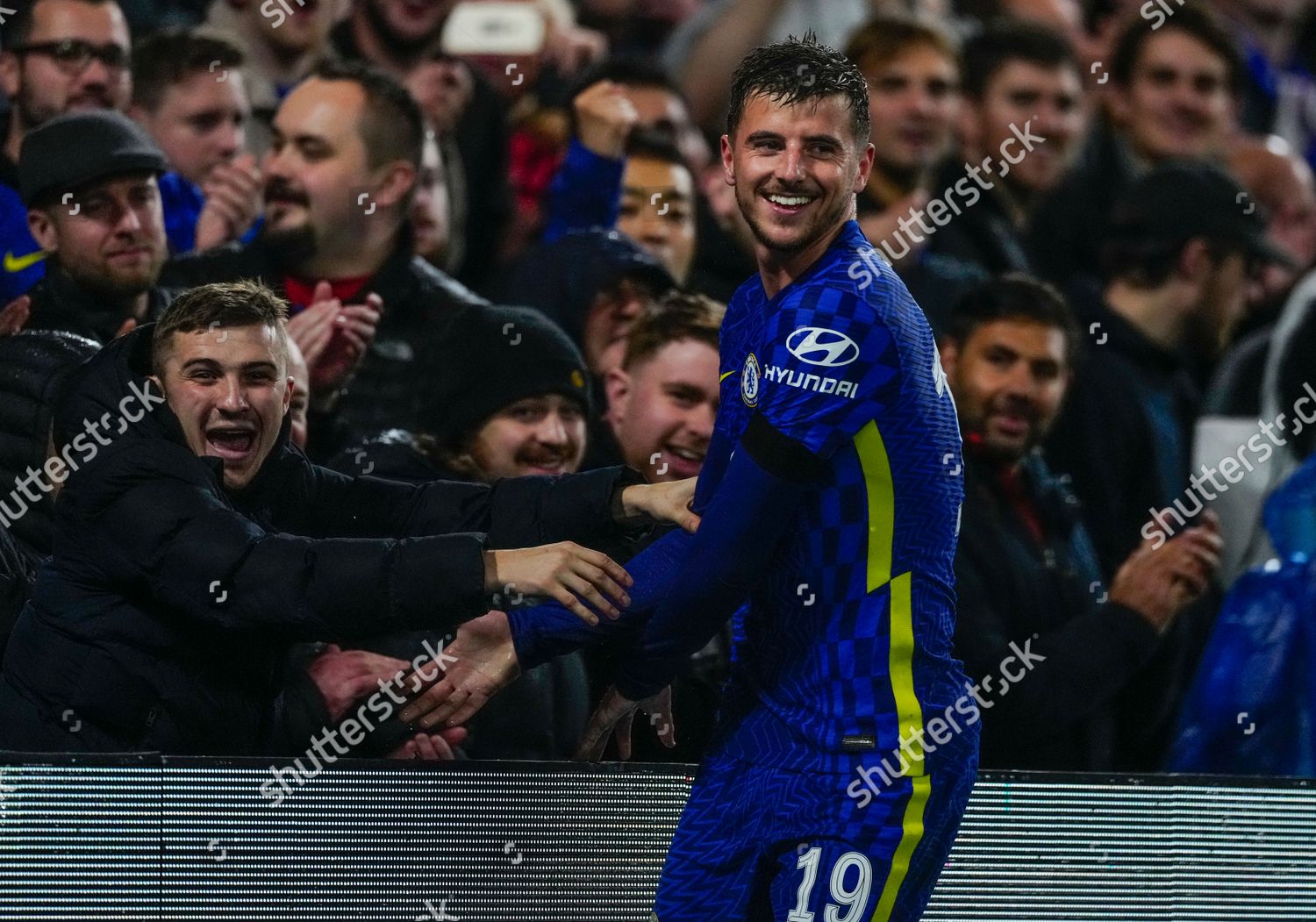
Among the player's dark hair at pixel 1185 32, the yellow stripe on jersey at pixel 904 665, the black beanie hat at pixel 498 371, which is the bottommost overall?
the yellow stripe on jersey at pixel 904 665

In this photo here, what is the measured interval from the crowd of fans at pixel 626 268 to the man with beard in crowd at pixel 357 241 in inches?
0.5

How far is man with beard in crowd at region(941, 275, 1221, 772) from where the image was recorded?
228 inches

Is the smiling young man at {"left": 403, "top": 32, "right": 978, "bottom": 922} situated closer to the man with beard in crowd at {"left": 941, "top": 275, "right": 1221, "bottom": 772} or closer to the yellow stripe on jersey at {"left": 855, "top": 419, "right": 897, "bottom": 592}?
the yellow stripe on jersey at {"left": 855, "top": 419, "right": 897, "bottom": 592}

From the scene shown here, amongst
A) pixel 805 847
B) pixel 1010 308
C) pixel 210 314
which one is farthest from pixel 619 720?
pixel 1010 308

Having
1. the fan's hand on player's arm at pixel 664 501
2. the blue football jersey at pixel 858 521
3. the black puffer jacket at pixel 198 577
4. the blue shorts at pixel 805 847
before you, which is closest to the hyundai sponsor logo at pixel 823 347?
the blue football jersey at pixel 858 521

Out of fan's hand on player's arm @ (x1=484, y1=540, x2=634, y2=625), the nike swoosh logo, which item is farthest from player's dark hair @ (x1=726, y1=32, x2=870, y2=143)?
the nike swoosh logo

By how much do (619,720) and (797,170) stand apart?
128 centimetres

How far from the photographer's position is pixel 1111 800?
4.90 metres

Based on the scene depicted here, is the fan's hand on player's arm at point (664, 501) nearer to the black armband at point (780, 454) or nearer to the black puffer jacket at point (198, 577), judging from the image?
the black puffer jacket at point (198, 577)

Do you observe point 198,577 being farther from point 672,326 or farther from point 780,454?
point 672,326

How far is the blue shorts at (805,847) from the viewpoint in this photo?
350 cm

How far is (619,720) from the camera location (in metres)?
4.17

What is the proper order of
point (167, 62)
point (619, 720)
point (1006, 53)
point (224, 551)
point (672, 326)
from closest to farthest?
point (224, 551), point (619, 720), point (672, 326), point (167, 62), point (1006, 53)

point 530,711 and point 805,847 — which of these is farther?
point 530,711
